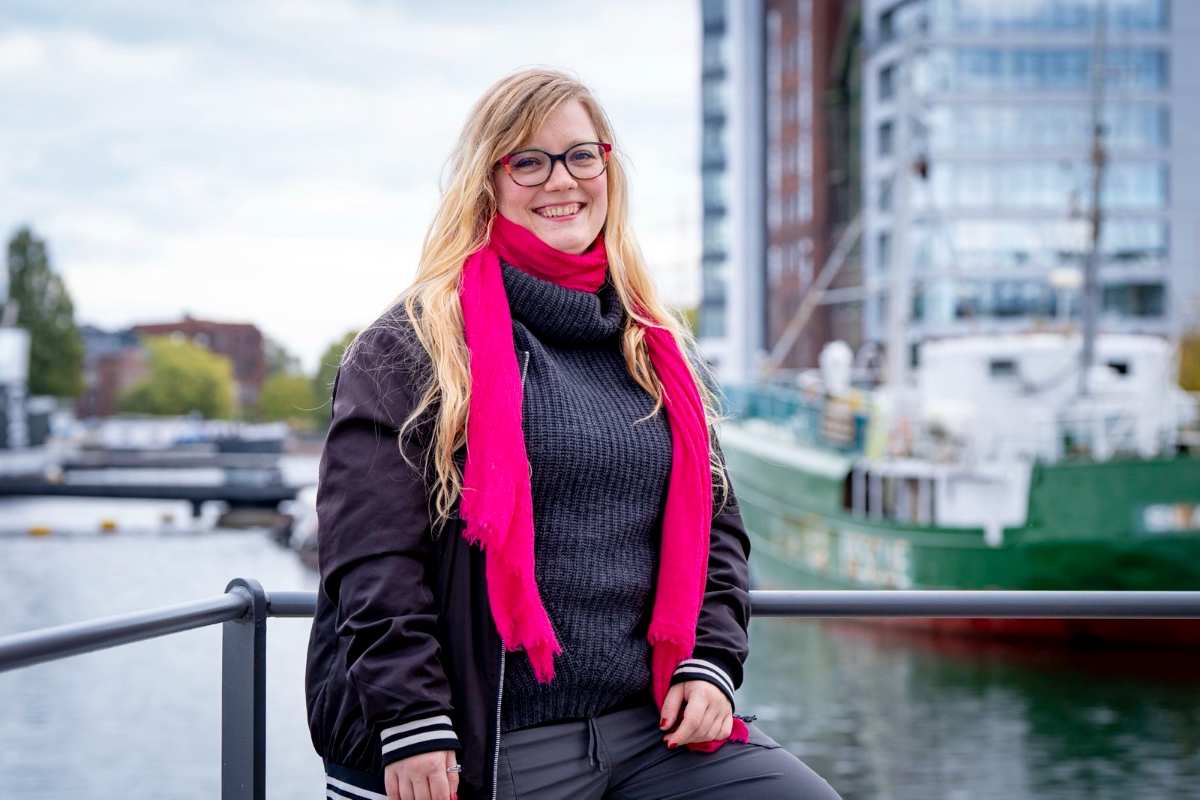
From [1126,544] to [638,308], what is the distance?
1349cm

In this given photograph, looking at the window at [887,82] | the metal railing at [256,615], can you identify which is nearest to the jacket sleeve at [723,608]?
the metal railing at [256,615]

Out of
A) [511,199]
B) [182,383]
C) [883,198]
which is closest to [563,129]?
[511,199]

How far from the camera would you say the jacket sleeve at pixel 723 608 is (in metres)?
1.96

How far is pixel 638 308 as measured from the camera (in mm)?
2127

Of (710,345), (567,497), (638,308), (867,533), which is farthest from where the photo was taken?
(710,345)

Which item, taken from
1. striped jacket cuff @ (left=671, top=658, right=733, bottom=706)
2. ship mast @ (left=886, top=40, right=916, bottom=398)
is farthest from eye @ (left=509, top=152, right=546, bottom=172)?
ship mast @ (left=886, top=40, right=916, bottom=398)

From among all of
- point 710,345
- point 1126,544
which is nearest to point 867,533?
point 1126,544

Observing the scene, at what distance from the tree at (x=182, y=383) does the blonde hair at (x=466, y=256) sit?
247 feet

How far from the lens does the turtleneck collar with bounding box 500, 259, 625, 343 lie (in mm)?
1975

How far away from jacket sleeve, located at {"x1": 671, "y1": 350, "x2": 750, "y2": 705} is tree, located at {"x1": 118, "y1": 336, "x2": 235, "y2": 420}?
75.2 m

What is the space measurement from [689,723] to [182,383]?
263 ft

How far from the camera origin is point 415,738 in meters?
1.66

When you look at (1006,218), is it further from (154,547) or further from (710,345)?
(154,547)

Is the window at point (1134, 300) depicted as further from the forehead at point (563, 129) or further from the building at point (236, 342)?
the forehead at point (563, 129)
